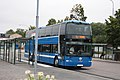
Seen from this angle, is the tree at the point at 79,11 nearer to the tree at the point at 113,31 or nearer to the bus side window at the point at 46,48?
the tree at the point at 113,31

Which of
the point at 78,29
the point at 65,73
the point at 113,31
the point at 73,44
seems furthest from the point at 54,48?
the point at 113,31

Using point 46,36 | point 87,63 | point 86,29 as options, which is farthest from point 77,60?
point 46,36

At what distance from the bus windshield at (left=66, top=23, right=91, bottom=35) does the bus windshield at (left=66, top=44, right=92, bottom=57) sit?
3.34ft

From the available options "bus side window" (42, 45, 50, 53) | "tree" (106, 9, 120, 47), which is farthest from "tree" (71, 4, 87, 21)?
"bus side window" (42, 45, 50, 53)

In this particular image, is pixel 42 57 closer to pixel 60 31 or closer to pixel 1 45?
pixel 60 31

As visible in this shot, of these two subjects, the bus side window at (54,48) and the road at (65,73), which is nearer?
the road at (65,73)

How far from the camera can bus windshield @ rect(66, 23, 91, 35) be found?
24016 millimetres

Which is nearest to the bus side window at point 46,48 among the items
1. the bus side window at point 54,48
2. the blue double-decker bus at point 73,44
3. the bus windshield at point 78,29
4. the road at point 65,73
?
the bus side window at point 54,48

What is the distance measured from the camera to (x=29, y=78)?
6.30m

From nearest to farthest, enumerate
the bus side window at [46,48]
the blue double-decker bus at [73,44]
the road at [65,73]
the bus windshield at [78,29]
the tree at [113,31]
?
the road at [65,73], the blue double-decker bus at [73,44], the bus windshield at [78,29], the bus side window at [46,48], the tree at [113,31]

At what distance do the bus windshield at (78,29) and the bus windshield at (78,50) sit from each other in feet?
3.34

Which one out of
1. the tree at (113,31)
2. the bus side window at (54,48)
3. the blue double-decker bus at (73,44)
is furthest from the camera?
the tree at (113,31)

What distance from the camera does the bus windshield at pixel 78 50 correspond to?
78.5 ft

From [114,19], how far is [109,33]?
241cm
